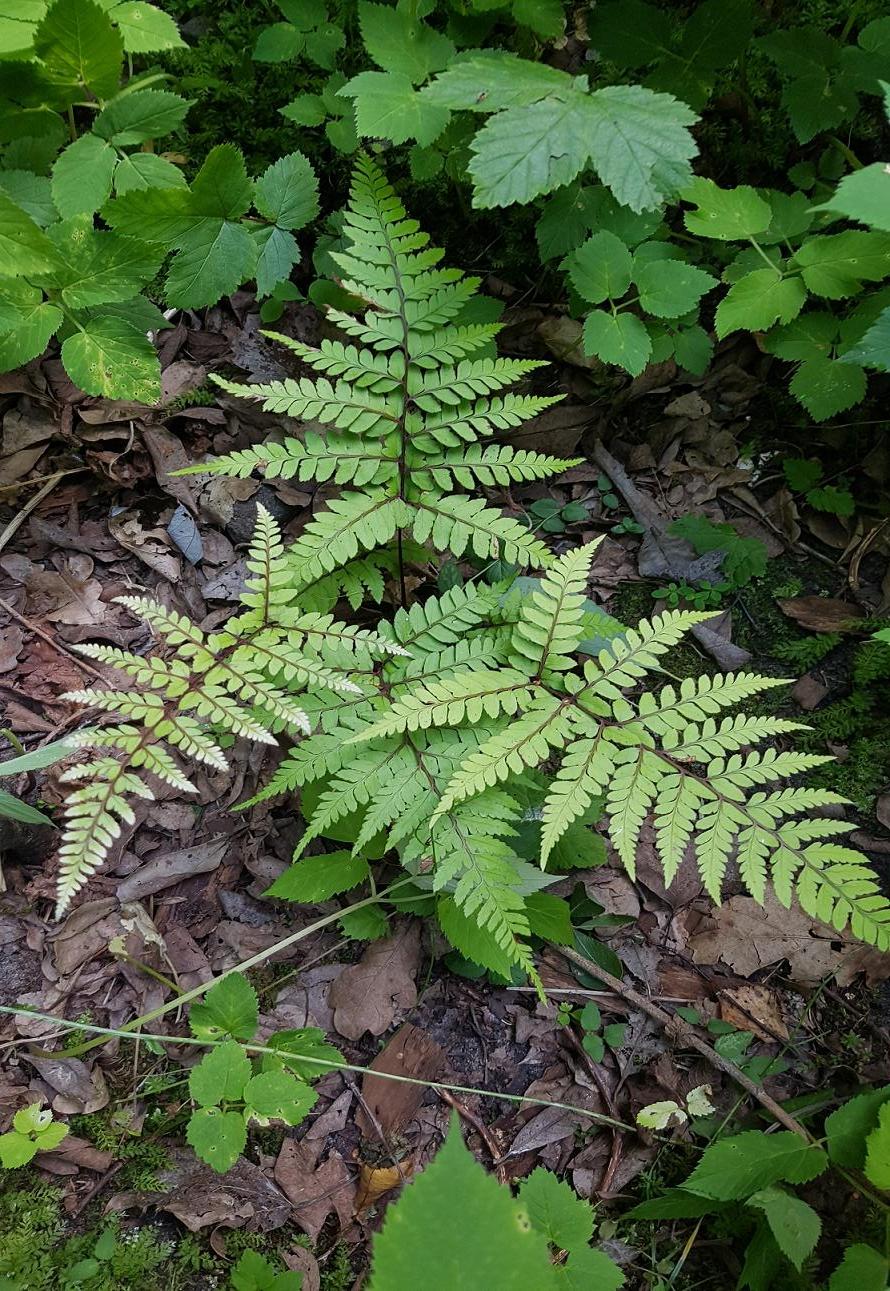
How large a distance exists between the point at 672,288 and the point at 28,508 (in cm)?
270

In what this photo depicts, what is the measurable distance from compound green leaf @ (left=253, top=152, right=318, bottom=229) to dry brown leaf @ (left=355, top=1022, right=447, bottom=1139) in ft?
9.99

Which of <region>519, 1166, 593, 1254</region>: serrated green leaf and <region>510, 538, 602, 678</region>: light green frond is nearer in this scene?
<region>519, 1166, 593, 1254</region>: serrated green leaf

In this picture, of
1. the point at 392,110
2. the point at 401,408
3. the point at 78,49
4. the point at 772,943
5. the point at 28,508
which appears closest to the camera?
the point at 78,49

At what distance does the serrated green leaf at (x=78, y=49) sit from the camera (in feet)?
7.81

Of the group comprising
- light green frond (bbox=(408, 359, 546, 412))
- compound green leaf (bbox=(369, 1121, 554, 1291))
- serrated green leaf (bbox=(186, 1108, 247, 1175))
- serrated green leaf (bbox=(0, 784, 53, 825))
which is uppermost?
light green frond (bbox=(408, 359, 546, 412))

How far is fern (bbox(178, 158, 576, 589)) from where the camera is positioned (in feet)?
8.75

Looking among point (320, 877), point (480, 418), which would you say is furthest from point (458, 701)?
point (480, 418)

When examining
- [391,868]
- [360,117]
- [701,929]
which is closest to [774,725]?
[701,929]

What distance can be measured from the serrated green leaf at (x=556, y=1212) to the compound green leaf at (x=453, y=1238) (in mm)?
1080

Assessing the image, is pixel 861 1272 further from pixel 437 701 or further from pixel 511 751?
pixel 437 701

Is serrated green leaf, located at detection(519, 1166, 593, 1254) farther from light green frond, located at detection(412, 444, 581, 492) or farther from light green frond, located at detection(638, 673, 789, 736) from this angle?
light green frond, located at detection(412, 444, 581, 492)

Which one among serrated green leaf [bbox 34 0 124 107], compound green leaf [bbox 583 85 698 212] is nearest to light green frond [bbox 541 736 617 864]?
compound green leaf [bbox 583 85 698 212]

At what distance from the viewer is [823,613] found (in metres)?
3.35

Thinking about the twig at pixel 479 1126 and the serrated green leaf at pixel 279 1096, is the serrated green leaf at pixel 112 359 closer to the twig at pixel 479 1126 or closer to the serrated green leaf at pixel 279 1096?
the serrated green leaf at pixel 279 1096
